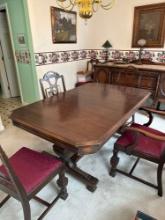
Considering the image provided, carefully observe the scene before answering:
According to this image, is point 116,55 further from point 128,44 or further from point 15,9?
point 15,9

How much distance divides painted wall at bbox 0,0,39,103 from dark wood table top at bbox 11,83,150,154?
1.50 m

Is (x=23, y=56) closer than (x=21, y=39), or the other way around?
(x=21, y=39)

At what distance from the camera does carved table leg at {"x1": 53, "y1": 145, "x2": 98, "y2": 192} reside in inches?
64.6

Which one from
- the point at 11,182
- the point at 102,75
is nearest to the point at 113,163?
the point at 11,182

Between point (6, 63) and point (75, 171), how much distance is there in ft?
10.9

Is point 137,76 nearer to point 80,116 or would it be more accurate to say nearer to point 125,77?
point 125,77

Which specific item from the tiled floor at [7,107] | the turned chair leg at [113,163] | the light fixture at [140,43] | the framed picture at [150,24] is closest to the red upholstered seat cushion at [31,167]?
the turned chair leg at [113,163]

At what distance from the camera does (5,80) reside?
13.5 feet

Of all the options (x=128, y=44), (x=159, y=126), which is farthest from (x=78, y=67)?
(x=159, y=126)

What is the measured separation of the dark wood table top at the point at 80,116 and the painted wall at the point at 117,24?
2.17 meters

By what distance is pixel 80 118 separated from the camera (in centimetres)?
144

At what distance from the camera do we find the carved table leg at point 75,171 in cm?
164

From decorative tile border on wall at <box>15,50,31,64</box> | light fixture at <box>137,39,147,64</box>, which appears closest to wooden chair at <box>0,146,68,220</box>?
decorative tile border on wall at <box>15,50,31,64</box>

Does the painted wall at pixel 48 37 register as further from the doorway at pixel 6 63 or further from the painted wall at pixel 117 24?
the doorway at pixel 6 63
